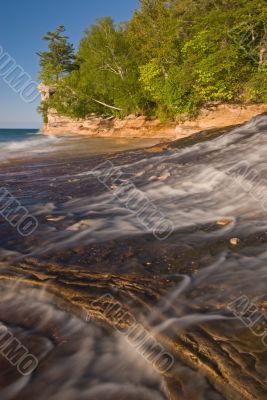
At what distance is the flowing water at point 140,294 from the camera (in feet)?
7.02

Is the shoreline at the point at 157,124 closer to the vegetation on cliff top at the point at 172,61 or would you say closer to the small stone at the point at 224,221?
the vegetation on cliff top at the point at 172,61

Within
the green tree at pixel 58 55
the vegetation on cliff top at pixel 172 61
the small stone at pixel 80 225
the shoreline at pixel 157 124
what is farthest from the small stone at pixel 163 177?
the green tree at pixel 58 55

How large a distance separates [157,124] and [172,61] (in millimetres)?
4794

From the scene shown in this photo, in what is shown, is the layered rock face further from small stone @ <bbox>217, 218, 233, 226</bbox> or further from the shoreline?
small stone @ <bbox>217, 218, 233, 226</bbox>

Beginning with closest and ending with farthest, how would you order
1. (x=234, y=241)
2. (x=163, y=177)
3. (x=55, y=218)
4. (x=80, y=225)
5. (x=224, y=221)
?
(x=234, y=241)
(x=224, y=221)
(x=80, y=225)
(x=55, y=218)
(x=163, y=177)

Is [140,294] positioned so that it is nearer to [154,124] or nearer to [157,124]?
[157,124]

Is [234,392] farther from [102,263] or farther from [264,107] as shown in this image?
[264,107]

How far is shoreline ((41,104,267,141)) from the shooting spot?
1792cm

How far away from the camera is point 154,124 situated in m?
24.8

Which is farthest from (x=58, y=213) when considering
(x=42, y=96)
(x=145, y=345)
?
(x=42, y=96)

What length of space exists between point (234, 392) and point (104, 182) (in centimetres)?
672

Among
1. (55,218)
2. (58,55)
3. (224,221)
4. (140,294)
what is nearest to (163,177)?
(224,221)

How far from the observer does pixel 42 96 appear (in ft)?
169

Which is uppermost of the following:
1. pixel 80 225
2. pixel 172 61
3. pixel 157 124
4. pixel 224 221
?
pixel 172 61
